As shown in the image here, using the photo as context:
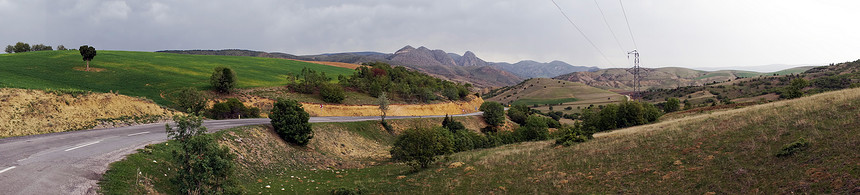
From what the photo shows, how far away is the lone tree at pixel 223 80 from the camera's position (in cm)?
5456

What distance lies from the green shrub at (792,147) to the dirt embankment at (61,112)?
40011 millimetres

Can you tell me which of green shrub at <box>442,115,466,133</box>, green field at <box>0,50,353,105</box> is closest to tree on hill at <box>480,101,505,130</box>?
green shrub at <box>442,115,466,133</box>

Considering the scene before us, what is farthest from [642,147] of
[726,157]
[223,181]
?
[223,181]

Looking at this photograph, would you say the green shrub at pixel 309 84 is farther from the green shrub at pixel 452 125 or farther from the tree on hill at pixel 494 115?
the tree on hill at pixel 494 115

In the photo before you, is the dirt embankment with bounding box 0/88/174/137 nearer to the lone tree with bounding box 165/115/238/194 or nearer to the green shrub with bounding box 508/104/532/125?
the lone tree with bounding box 165/115/238/194

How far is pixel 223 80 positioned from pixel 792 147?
2390 inches

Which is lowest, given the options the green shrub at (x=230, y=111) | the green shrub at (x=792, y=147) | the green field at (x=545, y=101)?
the green field at (x=545, y=101)

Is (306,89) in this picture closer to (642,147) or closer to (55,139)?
(55,139)

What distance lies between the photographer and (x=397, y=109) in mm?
72625

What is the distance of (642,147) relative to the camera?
75.4ft

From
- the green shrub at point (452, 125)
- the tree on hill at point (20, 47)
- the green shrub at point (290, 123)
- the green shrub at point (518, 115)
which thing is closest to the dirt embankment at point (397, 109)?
the green shrub at point (518, 115)

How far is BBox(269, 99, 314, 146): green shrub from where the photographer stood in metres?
33.5

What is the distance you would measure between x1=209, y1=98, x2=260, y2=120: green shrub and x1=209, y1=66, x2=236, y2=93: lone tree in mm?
8785

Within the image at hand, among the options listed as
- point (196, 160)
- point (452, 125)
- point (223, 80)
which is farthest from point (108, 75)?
point (196, 160)
